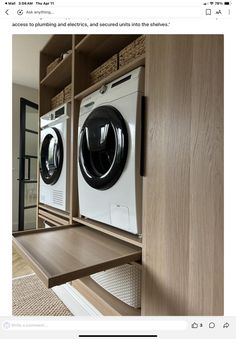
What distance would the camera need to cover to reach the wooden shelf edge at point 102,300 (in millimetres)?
747

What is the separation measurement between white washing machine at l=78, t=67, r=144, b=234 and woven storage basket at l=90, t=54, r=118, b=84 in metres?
0.12

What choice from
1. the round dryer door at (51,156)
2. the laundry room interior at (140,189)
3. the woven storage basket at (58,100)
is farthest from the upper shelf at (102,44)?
the round dryer door at (51,156)

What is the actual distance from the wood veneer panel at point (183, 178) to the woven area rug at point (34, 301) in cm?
64

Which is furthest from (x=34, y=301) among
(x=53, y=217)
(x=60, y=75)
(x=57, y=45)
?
(x=57, y=45)

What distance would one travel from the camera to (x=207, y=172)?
54 cm

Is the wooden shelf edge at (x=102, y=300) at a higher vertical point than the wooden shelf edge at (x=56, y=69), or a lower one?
lower

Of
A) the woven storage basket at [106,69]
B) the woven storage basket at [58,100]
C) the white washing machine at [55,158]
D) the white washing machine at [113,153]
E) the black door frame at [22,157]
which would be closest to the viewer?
the white washing machine at [113,153]

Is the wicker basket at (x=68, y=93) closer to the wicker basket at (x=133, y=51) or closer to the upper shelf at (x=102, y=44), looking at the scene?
the upper shelf at (x=102, y=44)

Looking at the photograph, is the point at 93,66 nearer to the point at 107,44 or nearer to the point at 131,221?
the point at 107,44

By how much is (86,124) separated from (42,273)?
686 mm

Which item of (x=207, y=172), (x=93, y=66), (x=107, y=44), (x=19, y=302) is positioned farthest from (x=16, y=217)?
(x=207, y=172)

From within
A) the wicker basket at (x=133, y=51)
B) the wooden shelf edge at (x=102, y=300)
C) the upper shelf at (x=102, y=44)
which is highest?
the upper shelf at (x=102, y=44)
